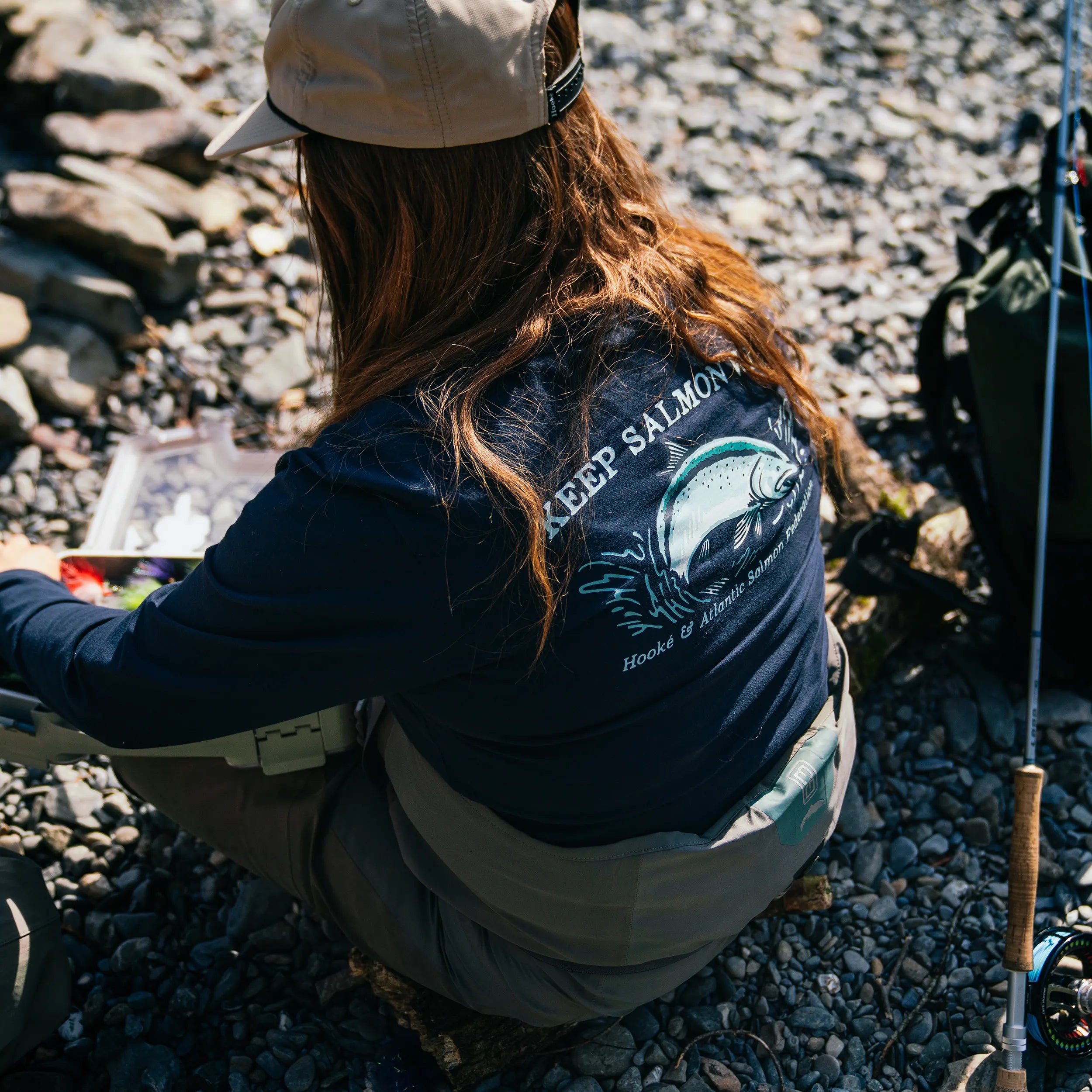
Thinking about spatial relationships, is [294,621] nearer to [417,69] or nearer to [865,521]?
[417,69]

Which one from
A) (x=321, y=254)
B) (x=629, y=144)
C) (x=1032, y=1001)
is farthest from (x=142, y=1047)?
(x=629, y=144)

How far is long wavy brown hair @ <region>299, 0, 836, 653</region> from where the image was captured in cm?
164

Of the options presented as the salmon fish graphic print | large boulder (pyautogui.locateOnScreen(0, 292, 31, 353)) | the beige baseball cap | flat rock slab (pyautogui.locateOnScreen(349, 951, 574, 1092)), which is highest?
the beige baseball cap

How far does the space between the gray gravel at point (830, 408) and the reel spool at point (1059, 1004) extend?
0.29 ft

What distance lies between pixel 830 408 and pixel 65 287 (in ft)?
8.83

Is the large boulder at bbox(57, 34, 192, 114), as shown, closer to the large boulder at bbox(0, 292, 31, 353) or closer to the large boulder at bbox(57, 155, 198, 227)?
→ the large boulder at bbox(57, 155, 198, 227)

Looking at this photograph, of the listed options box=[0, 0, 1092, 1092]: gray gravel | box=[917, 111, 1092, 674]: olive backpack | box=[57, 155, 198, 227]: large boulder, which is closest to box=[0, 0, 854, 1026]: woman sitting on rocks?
box=[0, 0, 1092, 1092]: gray gravel

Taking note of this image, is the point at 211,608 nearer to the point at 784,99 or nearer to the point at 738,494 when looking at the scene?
the point at 738,494

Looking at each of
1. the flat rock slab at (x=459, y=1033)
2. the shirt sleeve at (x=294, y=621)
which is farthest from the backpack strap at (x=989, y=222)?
the flat rock slab at (x=459, y=1033)

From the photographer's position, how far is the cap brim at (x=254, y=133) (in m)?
1.80

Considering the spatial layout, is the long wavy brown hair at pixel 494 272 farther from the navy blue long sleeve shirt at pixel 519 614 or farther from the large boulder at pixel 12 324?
the large boulder at pixel 12 324

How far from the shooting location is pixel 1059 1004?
223 centimetres

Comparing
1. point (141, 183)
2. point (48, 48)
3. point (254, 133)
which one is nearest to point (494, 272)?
point (254, 133)

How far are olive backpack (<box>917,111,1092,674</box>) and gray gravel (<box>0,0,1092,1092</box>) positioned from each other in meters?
0.28
